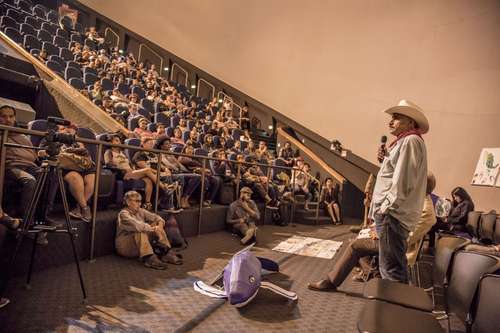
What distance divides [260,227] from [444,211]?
3239 mm

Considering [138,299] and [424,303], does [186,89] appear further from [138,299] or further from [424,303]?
[424,303]

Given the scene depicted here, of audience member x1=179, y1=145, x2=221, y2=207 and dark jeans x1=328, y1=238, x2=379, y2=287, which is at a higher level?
audience member x1=179, y1=145, x2=221, y2=207

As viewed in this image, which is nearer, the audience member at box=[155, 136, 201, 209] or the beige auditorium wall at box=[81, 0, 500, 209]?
the audience member at box=[155, 136, 201, 209]

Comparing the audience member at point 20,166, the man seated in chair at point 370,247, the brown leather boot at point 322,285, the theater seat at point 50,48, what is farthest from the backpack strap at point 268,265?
the theater seat at point 50,48

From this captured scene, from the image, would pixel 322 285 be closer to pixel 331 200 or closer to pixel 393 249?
pixel 393 249

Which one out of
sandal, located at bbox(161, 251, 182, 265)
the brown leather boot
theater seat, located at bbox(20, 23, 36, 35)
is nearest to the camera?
the brown leather boot

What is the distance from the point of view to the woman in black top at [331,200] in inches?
295

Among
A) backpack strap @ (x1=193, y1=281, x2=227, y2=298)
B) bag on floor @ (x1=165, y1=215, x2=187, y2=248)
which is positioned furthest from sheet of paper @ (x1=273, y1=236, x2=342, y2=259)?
backpack strap @ (x1=193, y1=281, x2=227, y2=298)

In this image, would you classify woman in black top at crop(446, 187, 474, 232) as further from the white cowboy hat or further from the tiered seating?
the white cowboy hat

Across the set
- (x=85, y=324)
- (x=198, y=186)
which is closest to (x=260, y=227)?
(x=198, y=186)

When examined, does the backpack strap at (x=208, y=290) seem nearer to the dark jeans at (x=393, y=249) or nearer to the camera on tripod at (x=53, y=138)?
the dark jeans at (x=393, y=249)

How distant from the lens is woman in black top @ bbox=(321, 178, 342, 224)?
24.6ft

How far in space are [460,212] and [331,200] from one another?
2619 mm

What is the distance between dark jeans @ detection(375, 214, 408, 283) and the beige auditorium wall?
5632 millimetres
